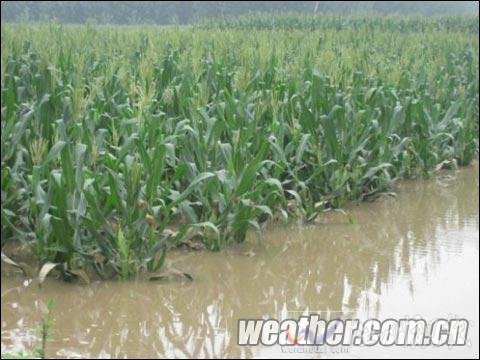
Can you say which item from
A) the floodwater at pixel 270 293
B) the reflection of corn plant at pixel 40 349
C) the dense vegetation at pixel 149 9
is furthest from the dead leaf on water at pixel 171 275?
the dense vegetation at pixel 149 9

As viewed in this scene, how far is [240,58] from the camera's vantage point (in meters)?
8.42

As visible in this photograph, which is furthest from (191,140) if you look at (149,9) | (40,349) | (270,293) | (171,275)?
(149,9)

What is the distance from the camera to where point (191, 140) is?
5.30m

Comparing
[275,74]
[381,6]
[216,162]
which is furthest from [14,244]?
[381,6]

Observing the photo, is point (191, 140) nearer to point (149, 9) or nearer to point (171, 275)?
point (171, 275)

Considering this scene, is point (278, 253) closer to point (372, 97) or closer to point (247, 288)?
point (247, 288)

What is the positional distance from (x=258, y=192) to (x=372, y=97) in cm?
248

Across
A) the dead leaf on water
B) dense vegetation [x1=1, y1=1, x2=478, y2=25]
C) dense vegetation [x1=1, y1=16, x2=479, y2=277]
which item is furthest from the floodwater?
dense vegetation [x1=1, y1=1, x2=478, y2=25]

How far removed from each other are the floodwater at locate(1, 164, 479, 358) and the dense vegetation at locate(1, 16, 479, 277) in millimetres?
209

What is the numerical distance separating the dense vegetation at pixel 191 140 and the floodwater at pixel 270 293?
209 millimetres

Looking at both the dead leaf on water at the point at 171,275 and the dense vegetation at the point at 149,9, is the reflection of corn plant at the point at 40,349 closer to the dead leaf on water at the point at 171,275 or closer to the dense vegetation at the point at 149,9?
the dead leaf on water at the point at 171,275

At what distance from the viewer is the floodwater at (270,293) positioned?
354 centimetres

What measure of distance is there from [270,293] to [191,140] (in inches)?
56.5

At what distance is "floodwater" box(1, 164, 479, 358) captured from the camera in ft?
11.6
